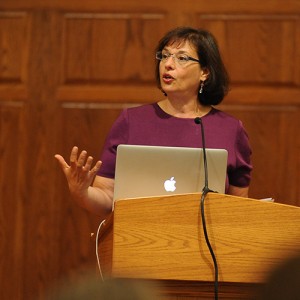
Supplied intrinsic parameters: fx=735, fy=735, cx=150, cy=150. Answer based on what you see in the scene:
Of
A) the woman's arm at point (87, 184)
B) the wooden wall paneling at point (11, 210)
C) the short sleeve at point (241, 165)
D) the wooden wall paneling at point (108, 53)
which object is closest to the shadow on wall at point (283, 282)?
the woman's arm at point (87, 184)

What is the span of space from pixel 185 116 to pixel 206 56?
0.24 m

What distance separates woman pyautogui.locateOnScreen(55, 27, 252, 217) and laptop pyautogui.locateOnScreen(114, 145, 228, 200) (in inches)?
16.4

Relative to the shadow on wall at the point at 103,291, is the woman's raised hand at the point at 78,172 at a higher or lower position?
A: higher

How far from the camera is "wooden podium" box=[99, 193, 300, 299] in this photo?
1.87 meters

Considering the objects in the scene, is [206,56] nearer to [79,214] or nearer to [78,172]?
[78,172]

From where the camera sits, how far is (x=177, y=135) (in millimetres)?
2660

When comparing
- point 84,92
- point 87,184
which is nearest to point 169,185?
point 87,184

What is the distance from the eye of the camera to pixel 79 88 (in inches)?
147

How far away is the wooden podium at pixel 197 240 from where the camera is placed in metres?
1.87

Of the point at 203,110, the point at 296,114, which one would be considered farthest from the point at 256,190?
the point at 203,110

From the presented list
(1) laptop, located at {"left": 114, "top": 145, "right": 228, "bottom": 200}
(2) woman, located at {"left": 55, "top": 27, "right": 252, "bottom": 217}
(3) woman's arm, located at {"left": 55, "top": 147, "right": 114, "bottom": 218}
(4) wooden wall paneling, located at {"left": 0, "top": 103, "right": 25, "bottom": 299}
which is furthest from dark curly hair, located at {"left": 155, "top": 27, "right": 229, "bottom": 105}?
(4) wooden wall paneling, located at {"left": 0, "top": 103, "right": 25, "bottom": 299}

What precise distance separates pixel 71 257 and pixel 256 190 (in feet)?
3.23

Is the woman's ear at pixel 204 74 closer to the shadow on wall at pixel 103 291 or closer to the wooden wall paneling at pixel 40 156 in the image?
the wooden wall paneling at pixel 40 156

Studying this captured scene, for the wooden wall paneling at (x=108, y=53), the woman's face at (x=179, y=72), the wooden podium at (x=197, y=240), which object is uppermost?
the wooden wall paneling at (x=108, y=53)
